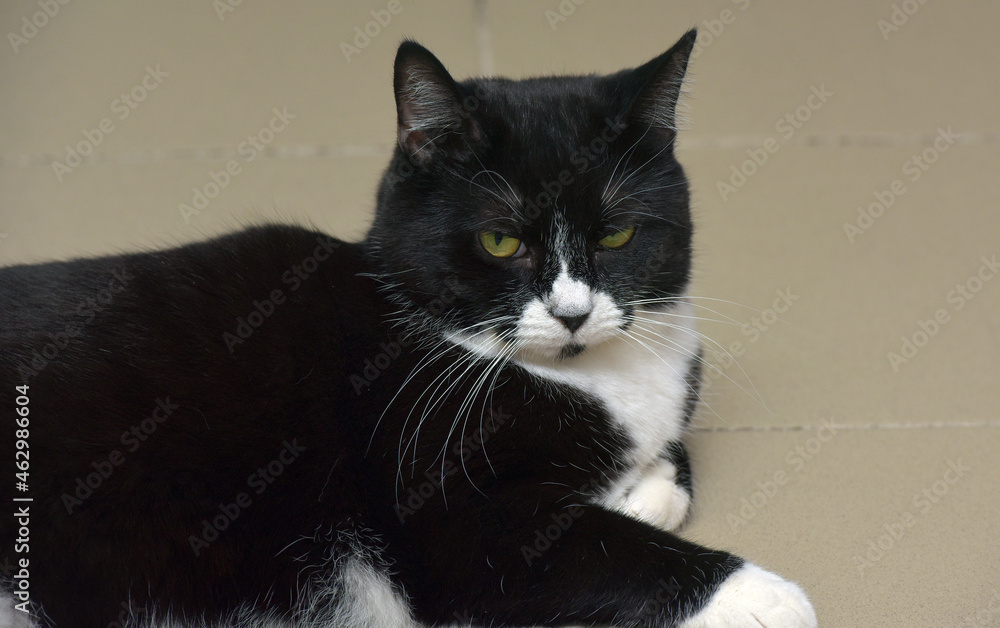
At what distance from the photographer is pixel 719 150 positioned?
290 cm

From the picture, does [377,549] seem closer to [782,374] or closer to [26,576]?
[26,576]

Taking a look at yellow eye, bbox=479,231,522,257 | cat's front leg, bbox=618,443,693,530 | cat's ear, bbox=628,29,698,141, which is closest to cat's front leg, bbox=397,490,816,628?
cat's front leg, bbox=618,443,693,530

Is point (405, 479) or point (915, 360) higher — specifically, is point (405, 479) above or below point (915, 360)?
below

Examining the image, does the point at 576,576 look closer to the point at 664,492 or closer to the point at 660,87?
the point at 664,492

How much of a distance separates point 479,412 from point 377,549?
261mm

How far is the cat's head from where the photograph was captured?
131 centimetres

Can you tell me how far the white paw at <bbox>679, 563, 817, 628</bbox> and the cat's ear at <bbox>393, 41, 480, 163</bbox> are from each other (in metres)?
0.78

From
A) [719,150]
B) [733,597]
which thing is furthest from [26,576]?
A: [719,150]

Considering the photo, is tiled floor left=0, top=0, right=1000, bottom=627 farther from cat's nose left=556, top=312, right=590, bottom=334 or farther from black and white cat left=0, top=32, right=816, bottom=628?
cat's nose left=556, top=312, right=590, bottom=334

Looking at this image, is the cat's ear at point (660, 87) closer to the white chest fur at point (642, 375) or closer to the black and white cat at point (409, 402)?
the black and white cat at point (409, 402)

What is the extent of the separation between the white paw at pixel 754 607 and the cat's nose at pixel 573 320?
16.8 inches

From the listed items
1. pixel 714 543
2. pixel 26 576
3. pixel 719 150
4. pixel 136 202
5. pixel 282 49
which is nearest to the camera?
pixel 26 576

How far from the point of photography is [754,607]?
1196mm

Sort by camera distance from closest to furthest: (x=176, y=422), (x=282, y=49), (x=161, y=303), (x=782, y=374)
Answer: (x=176, y=422)
(x=161, y=303)
(x=782, y=374)
(x=282, y=49)
